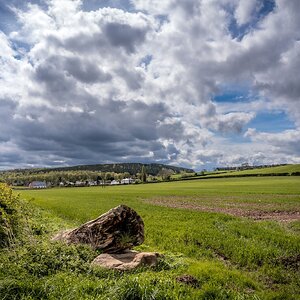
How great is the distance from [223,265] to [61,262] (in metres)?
6.59

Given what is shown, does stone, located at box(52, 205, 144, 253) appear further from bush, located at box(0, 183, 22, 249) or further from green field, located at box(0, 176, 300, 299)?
bush, located at box(0, 183, 22, 249)

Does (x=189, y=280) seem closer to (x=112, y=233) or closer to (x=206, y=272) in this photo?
(x=206, y=272)

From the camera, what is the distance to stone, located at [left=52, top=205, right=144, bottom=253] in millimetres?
13983

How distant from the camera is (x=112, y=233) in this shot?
14219mm

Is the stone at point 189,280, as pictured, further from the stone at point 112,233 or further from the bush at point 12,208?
the bush at point 12,208

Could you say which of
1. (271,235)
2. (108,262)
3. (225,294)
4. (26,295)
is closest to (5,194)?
(108,262)

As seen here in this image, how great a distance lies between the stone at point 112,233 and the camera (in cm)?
1398

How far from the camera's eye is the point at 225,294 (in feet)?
29.8

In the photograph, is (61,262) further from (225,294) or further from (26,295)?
(225,294)

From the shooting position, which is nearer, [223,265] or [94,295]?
[94,295]

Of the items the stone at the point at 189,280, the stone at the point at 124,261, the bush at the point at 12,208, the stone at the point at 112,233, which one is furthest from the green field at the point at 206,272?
the bush at the point at 12,208

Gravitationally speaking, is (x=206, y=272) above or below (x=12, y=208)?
below

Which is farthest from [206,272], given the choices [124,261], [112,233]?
[112,233]

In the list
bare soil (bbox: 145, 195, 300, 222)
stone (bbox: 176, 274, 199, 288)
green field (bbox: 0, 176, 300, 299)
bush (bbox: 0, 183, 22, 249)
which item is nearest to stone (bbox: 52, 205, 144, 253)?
green field (bbox: 0, 176, 300, 299)
